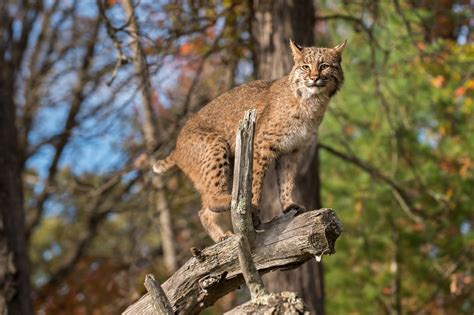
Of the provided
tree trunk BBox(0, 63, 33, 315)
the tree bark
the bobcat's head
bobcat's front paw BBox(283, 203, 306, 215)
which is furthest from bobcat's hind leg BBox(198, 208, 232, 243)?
tree trunk BBox(0, 63, 33, 315)

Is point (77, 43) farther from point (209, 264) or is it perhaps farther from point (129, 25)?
point (209, 264)

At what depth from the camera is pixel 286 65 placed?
8984 millimetres

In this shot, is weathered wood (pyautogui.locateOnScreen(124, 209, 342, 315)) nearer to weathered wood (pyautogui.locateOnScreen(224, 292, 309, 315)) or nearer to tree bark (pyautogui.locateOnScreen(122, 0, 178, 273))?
weathered wood (pyautogui.locateOnScreen(224, 292, 309, 315))

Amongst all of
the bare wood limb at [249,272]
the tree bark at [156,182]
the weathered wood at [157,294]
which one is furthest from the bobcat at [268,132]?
the tree bark at [156,182]

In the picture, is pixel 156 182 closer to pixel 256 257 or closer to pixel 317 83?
pixel 317 83

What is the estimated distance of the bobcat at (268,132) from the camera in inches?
245

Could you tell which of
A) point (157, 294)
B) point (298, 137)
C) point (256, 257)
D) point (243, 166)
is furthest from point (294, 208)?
point (157, 294)

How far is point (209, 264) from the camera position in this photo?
17.3 ft

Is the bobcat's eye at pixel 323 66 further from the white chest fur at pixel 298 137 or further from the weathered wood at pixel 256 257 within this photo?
the weathered wood at pixel 256 257

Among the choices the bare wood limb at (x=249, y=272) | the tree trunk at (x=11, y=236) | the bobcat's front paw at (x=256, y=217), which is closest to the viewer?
the bare wood limb at (x=249, y=272)

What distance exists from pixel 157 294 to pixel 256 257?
2.47 ft

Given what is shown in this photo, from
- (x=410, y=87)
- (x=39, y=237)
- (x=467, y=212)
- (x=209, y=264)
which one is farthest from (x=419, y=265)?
(x=39, y=237)

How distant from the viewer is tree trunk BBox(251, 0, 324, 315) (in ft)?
29.0

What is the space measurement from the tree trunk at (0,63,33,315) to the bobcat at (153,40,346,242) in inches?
95.3
